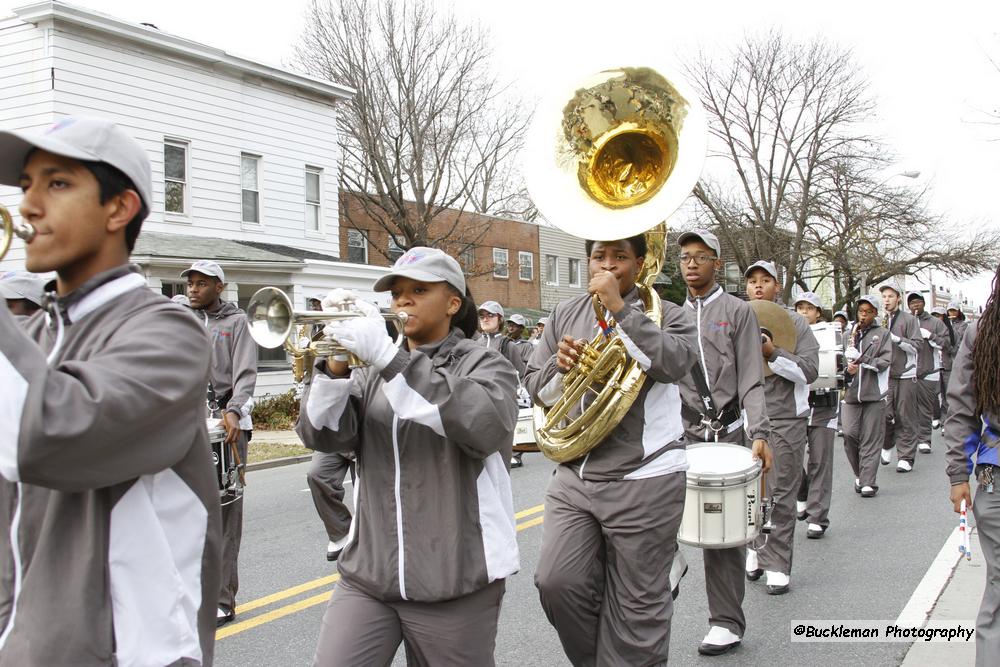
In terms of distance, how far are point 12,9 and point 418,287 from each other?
1607 cm

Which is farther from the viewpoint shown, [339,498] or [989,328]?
[339,498]

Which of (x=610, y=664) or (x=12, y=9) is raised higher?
(x=12, y=9)

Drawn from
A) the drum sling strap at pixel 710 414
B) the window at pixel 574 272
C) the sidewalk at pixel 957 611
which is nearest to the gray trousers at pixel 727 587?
the drum sling strap at pixel 710 414

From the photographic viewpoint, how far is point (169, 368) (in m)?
1.89

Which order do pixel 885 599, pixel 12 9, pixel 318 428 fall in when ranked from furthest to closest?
1. pixel 12 9
2. pixel 885 599
3. pixel 318 428

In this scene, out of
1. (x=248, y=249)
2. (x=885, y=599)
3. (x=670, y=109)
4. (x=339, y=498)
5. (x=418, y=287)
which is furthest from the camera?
(x=248, y=249)

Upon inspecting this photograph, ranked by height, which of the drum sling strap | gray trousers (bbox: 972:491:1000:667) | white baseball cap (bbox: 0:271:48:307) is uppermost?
white baseball cap (bbox: 0:271:48:307)

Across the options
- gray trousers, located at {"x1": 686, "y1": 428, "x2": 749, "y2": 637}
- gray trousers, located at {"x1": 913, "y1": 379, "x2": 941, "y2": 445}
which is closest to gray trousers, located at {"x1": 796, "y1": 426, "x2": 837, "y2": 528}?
gray trousers, located at {"x1": 686, "y1": 428, "x2": 749, "y2": 637}

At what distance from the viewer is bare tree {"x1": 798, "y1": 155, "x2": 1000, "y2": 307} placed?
32000 mm

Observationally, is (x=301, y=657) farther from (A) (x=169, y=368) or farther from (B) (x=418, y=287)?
(A) (x=169, y=368)

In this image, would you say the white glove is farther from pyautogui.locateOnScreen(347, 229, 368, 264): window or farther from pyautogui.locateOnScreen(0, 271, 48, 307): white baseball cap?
pyautogui.locateOnScreen(347, 229, 368, 264): window

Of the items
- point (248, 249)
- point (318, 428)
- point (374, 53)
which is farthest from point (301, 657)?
point (374, 53)

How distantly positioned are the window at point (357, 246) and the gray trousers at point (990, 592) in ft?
80.6

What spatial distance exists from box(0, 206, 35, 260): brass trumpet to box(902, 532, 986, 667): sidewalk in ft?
14.6
